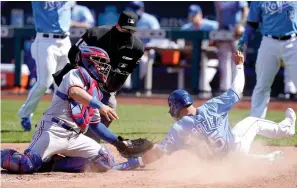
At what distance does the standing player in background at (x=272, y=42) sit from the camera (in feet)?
28.8

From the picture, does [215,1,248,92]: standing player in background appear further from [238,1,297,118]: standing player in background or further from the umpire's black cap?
the umpire's black cap

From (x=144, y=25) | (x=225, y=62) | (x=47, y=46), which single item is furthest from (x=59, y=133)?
(x=144, y=25)

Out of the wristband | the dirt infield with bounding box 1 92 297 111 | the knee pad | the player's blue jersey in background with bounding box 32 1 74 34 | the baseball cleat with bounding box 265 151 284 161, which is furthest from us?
the dirt infield with bounding box 1 92 297 111

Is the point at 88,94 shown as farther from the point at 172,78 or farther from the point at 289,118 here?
the point at 172,78

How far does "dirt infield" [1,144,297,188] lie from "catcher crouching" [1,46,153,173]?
0.12 metres

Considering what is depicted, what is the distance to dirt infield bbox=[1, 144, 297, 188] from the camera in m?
5.52

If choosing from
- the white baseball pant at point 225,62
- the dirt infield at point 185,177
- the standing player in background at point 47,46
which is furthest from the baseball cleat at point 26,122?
the white baseball pant at point 225,62

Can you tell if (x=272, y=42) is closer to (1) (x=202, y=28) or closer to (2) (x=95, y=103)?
(2) (x=95, y=103)

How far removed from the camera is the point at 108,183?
5.62 meters

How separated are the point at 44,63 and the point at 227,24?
6036 millimetres

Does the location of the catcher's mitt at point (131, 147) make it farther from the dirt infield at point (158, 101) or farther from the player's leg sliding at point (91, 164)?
the dirt infield at point (158, 101)

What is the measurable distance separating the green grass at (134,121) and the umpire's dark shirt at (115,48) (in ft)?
4.39

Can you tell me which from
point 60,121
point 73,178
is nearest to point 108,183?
point 73,178

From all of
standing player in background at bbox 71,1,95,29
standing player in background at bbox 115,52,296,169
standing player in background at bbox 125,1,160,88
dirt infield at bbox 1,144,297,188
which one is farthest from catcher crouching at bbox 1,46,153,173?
standing player in background at bbox 71,1,95,29
